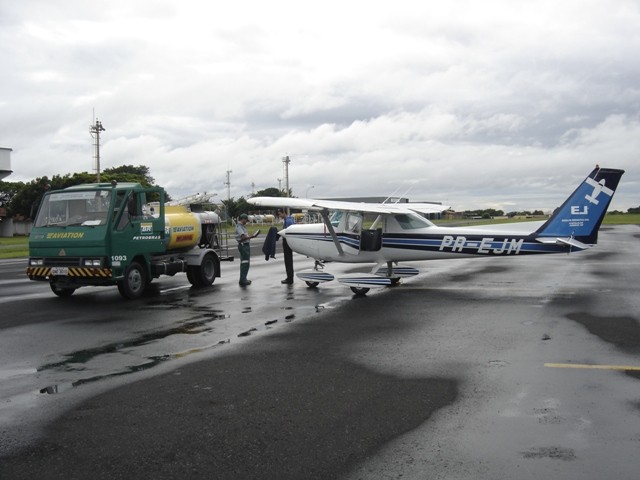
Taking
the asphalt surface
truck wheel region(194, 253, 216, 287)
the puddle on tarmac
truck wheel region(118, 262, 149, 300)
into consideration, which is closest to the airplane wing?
truck wheel region(194, 253, 216, 287)

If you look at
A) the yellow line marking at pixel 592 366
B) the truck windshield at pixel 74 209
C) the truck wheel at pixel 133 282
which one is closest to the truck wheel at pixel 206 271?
the truck wheel at pixel 133 282

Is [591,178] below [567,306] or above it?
above

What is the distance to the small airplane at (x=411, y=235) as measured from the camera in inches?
538

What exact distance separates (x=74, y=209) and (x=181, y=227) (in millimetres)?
2787

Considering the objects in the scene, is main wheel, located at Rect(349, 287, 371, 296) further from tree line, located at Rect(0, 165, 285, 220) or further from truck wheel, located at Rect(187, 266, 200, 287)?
tree line, located at Rect(0, 165, 285, 220)

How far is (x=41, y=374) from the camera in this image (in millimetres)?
7180

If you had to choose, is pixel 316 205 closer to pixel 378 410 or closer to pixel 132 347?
pixel 132 347

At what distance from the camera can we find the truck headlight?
12.8m

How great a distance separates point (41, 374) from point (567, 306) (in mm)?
9580

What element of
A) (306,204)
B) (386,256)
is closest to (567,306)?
(386,256)

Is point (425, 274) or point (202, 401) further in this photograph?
point (425, 274)

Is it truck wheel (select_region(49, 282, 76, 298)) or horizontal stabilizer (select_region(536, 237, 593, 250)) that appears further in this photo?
truck wheel (select_region(49, 282, 76, 298))

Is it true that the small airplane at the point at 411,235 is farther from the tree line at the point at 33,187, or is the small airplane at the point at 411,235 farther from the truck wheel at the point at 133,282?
the tree line at the point at 33,187

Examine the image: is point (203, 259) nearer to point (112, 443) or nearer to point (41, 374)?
point (41, 374)
